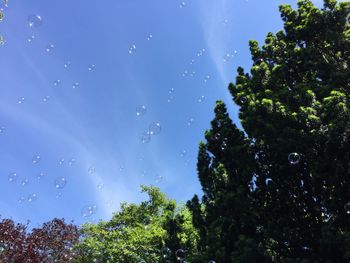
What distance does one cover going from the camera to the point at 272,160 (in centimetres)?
1180

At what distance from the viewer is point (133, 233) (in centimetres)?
2573

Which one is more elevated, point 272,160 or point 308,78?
point 308,78

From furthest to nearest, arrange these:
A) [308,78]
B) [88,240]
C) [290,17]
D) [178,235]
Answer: [88,240]
[178,235]
[290,17]
[308,78]

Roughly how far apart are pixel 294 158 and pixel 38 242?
27.2 m

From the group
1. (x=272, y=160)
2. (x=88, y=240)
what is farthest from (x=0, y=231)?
(x=272, y=160)

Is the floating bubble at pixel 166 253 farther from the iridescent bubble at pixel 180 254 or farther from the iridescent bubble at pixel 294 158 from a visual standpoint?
the iridescent bubble at pixel 294 158

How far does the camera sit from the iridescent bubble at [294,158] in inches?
422

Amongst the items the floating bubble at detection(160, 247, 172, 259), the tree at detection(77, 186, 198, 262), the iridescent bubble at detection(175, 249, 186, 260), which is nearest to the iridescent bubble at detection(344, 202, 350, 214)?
the iridescent bubble at detection(175, 249, 186, 260)

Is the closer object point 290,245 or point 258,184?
point 290,245

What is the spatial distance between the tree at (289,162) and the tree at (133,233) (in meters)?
9.94

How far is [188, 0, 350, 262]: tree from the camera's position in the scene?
10141 millimetres

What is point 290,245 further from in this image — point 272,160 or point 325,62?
point 325,62

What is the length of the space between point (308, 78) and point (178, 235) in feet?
27.4

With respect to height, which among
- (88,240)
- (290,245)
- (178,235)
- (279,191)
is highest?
(88,240)
